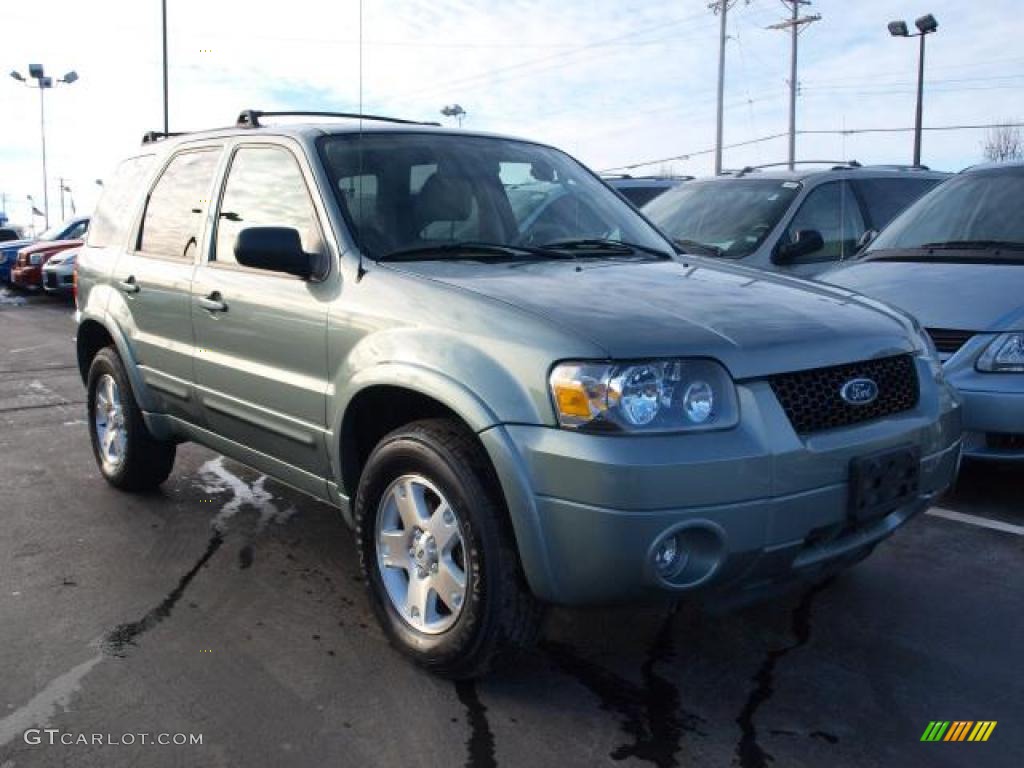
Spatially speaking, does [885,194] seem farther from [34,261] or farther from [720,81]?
[720,81]

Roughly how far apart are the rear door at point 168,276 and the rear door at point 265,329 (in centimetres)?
15

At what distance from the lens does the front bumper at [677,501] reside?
8.67 ft

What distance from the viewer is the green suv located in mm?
2719

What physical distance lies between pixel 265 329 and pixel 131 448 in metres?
1.68

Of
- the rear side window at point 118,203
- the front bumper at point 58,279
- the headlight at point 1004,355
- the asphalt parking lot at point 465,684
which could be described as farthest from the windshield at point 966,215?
the front bumper at point 58,279

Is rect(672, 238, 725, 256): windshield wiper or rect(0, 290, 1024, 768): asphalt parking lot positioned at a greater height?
rect(672, 238, 725, 256): windshield wiper

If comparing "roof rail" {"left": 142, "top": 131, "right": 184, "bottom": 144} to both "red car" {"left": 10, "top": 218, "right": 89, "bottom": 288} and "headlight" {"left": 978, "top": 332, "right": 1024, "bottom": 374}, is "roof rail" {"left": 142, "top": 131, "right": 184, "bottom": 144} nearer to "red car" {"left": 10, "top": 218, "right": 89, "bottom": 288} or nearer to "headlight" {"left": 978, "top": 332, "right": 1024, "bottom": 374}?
"headlight" {"left": 978, "top": 332, "right": 1024, "bottom": 374}

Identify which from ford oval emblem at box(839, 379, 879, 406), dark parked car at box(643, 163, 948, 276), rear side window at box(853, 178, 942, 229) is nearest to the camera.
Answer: ford oval emblem at box(839, 379, 879, 406)

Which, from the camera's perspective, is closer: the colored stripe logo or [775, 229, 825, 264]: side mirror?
the colored stripe logo

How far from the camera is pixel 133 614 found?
373cm

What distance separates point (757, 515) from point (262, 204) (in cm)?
243

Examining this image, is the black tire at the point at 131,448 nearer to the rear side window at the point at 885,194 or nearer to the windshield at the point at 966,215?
the windshield at the point at 966,215

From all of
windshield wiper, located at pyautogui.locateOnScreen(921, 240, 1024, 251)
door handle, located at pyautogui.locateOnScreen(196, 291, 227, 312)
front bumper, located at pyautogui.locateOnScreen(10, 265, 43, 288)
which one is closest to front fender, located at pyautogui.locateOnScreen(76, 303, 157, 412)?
door handle, located at pyautogui.locateOnScreen(196, 291, 227, 312)

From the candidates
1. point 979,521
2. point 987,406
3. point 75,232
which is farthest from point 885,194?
point 75,232
